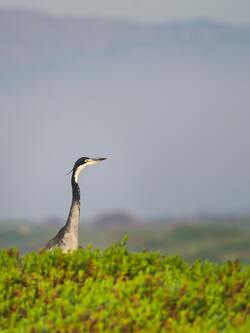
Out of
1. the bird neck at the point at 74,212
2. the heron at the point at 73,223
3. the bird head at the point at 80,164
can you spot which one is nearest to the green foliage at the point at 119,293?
the heron at the point at 73,223

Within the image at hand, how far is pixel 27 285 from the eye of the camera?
10.3 meters

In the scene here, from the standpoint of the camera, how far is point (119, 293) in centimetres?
970

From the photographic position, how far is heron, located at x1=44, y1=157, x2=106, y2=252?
46.3 ft

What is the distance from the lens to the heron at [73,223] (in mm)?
14123

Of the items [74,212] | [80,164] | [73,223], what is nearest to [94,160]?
[80,164]

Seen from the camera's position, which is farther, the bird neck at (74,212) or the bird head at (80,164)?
the bird head at (80,164)

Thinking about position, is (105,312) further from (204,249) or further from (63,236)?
(204,249)

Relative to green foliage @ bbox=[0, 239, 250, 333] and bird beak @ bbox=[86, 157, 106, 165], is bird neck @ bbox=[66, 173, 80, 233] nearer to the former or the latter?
bird beak @ bbox=[86, 157, 106, 165]

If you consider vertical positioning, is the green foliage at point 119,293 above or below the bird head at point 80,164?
below

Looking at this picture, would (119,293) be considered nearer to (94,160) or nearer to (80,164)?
(80,164)

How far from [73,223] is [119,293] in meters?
5.07

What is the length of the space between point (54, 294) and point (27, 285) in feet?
1.35

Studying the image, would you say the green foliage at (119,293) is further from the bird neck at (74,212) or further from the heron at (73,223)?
the bird neck at (74,212)

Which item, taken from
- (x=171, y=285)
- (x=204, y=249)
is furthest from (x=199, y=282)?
(x=204, y=249)
